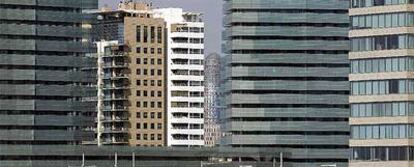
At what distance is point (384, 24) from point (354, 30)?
12.3 ft

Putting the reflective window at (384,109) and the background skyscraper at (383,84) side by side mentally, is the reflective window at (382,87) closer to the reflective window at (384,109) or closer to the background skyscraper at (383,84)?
the background skyscraper at (383,84)

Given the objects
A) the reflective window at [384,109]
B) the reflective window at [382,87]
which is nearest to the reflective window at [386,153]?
the reflective window at [384,109]

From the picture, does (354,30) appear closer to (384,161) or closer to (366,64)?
(366,64)

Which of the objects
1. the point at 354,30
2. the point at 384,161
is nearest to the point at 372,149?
the point at 384,161

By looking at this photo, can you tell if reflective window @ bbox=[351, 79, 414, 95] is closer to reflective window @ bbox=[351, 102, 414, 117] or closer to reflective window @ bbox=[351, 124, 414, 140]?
reflective window @ bbox=[351, 102, 414, 117]

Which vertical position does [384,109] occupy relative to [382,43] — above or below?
below

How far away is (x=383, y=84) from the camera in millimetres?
157125

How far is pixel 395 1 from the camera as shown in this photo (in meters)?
157

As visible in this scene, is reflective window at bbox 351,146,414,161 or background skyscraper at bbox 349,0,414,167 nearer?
reflective window at bbox 351,146,414,161

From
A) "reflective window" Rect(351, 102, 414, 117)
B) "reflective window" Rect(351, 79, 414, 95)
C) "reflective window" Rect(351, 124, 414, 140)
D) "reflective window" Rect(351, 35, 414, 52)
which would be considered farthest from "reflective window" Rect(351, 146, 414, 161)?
"reflective window" Rect(351, 35, 414, 52)

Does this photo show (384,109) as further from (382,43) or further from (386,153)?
(382,43)

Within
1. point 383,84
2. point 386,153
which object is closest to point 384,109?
point 383,84

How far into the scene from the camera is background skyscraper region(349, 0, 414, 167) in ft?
512

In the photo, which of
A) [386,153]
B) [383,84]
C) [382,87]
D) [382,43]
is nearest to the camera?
[386,153]
